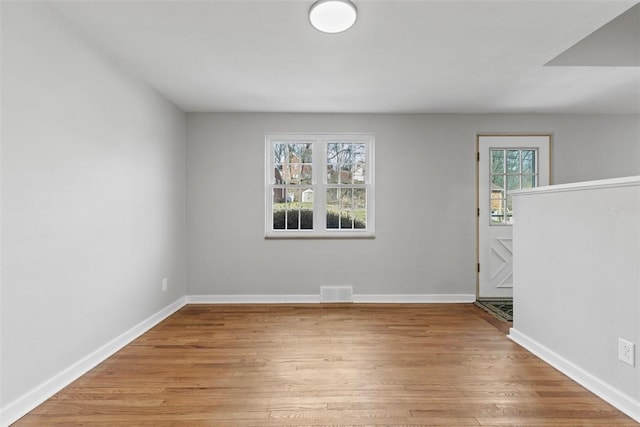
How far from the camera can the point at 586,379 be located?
2.29m

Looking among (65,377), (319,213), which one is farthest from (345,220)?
(65,377)

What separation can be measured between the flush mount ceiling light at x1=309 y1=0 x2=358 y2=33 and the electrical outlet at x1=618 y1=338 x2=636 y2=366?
2.54m

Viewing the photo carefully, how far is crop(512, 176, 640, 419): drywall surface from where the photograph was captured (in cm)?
201

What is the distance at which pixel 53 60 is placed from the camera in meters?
2.19

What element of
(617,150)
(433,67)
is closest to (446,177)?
(433,67)

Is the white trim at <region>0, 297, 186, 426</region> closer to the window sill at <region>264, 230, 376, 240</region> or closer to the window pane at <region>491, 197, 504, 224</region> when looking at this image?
the window sill at <region>264, 230, 376, 240</region>

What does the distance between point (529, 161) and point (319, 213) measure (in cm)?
287

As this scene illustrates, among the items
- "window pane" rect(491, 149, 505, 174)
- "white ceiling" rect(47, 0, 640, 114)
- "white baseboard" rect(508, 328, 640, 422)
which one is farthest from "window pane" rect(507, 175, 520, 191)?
"white baseboard" rect(508, 328, 640, 422)

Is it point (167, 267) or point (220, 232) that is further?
point (220, 232)

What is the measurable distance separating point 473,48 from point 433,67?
15.8 inches

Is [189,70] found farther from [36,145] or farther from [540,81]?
[540,81]

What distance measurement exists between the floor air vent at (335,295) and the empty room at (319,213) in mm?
29

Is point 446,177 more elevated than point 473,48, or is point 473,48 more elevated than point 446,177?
point 473,48

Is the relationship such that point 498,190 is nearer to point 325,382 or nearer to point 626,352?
point 626,352
